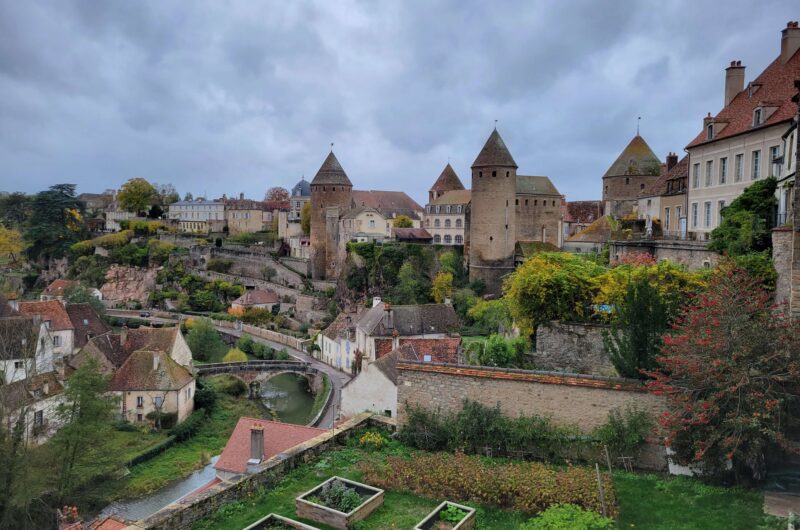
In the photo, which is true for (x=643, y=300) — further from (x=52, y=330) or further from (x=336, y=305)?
(x=336, y=305)

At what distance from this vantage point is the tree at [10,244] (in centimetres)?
7356

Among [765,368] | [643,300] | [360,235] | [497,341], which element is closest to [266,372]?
[360,235]

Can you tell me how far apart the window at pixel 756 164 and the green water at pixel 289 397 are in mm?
23705

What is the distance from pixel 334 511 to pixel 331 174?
164 feet

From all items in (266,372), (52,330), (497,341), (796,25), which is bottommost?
(266,372)

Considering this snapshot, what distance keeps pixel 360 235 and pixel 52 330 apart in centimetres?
2625

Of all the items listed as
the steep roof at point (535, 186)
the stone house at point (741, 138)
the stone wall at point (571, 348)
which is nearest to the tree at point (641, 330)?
the stone wall at point (571, 348)

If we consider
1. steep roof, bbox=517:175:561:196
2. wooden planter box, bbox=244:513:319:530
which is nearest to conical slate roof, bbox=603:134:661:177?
steep roof, bbox=517:175:561:196

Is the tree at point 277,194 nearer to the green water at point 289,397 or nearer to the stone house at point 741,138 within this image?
the green water at point 289,397

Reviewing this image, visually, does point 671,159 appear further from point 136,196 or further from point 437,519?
point 136,196

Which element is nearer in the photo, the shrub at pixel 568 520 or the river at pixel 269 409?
the shrub at pixel 568 520

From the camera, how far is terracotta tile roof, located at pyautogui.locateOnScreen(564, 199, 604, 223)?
183 feet

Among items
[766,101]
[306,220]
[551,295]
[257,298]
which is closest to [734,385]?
[551,295]

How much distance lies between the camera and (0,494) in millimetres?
16719
